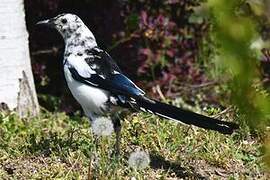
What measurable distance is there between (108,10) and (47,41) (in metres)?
0.70

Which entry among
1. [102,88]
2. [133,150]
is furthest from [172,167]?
[102,88]

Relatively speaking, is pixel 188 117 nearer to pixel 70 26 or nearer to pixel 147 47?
pixel 70 26

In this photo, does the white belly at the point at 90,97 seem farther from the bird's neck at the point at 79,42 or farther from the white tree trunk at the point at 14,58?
the white tree trunk at the point at 14,58

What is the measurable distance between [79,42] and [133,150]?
2.54 feet

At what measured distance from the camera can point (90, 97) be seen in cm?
422

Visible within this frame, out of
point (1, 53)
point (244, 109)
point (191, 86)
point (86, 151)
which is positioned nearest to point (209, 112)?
point (86, 151)

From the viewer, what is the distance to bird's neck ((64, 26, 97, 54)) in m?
4.49

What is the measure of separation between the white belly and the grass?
221 mm

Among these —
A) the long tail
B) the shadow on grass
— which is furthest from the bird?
A: the shadow on grass

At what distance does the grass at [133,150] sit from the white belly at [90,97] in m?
0.22

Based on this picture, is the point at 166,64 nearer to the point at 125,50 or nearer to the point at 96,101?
the point at 125,50

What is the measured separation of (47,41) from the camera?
7.11m

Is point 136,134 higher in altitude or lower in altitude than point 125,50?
lower

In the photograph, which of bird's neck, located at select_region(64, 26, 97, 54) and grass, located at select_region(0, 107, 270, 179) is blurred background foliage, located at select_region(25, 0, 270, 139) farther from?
bird's neck, located at select_region(64, 26, 97, 54)
